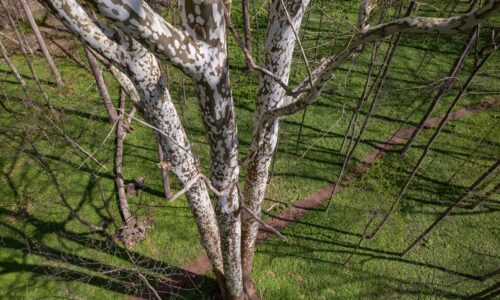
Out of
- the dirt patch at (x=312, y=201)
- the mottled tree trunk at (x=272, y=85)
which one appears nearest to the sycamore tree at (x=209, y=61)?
the mottled tree trunk at (x=272, y=85)

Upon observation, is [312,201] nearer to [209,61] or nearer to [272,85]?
[272,85]

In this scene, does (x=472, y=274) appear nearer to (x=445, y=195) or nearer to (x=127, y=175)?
(x=445, y=195)

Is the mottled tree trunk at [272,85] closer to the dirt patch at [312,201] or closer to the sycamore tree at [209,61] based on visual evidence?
the sycamore tree at [209,61]

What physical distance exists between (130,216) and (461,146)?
379 inches

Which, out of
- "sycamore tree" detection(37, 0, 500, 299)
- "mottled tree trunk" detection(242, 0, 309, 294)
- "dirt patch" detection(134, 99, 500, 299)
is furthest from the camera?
"dirt patch" detection(134, 99, 500, 299)

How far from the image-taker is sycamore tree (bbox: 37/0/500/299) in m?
1.90

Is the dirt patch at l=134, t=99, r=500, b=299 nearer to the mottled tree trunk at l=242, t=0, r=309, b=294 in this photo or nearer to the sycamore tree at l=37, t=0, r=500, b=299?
the mottled tree trunk at l=242, t=0, r=309, b=294

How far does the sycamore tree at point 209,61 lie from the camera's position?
6.23 feet

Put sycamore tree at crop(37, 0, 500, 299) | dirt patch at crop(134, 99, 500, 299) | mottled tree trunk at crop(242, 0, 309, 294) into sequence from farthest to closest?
1. dirt patch at crop(134, 99, 500, 299)
2. mottled tree trunk at crop(242, 0, 309, 294)
3. sycamore tree at crop(37, 0, 500, 299)

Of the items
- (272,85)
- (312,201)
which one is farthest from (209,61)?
(312,201)

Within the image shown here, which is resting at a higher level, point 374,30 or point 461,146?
point 374,30

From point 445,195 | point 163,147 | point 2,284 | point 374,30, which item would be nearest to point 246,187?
point 163,147

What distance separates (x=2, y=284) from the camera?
6.35m

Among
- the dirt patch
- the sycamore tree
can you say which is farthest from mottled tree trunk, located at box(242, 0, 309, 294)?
the dirt patch
